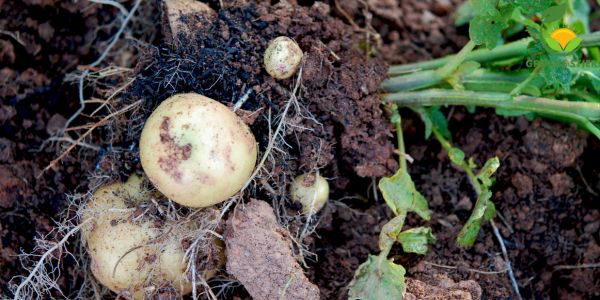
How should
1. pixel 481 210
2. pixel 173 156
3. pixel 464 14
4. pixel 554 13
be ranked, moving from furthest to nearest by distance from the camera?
pixel 464 14
pixel 481 210
pixel 554 13
pixel 173 156

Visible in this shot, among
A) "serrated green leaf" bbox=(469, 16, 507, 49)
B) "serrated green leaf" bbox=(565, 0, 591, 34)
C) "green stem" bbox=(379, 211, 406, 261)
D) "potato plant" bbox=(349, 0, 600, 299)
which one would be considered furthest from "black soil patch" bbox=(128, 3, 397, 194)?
"serrated green leaf" bbox=(565, 0, 591, 34)

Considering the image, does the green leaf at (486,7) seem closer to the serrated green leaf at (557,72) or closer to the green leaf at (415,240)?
the serrated green leaf at (557,72)

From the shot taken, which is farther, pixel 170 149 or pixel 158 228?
pixel 158 228

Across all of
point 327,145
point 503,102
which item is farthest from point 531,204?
point 327,145

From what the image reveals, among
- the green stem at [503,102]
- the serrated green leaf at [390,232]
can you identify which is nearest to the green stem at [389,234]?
the serrated green leaf at [390,232]

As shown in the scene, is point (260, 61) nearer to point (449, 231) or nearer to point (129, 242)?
point (129, 242)

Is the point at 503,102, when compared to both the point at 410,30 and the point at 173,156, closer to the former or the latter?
the point at 410,30

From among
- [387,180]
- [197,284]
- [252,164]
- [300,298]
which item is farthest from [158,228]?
[387,180]
